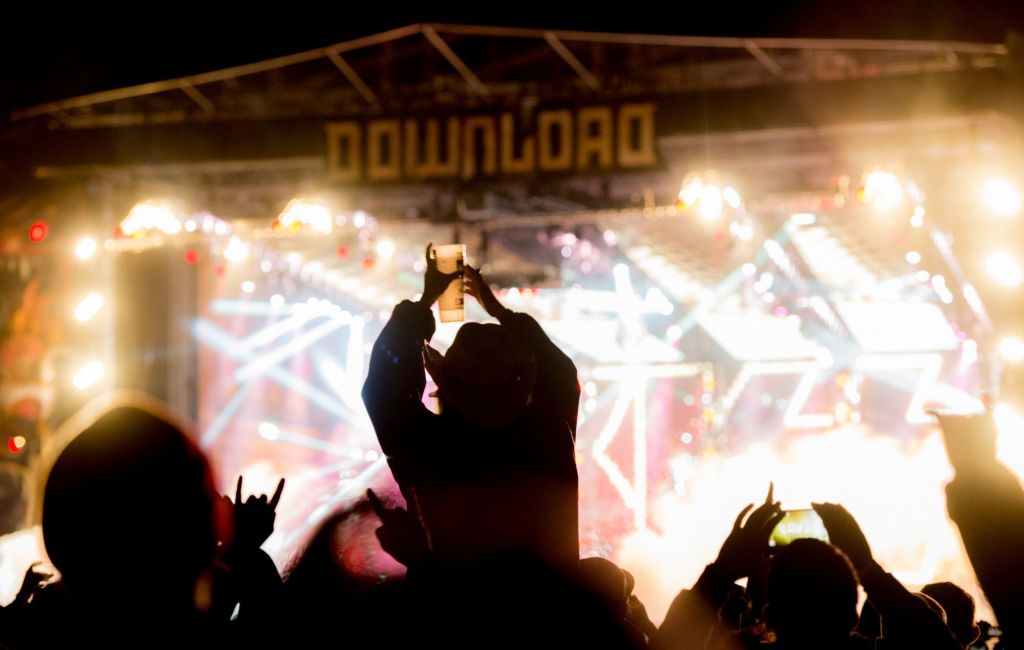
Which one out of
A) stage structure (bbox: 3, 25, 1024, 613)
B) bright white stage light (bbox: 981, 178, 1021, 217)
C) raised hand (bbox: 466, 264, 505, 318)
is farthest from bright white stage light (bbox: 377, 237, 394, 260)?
raised hand (bbox: 466, 264, 505, 318)

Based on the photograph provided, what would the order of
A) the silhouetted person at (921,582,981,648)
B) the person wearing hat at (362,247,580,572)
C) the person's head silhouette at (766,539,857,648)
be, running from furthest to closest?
the silhouetted person at (921,582,981,648)
the person wearing hat at (362,247,580,572)
the person's head silhouette at (766,539,857,648)

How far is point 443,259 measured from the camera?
2.02 meters

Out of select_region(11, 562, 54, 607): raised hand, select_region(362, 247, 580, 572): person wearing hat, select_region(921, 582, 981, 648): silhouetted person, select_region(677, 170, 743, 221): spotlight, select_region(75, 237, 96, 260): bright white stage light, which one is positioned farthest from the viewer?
select_region(75, 237, 96, 260): bright white stage light

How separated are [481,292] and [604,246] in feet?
24.0

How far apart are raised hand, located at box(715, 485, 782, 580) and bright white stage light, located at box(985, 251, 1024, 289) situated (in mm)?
5583

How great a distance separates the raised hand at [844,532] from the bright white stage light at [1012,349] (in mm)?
5111

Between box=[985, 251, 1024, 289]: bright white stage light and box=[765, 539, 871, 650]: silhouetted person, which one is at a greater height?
box=[985, 251, 1024, 289]: bright white stage light

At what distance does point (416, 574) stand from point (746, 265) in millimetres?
8446

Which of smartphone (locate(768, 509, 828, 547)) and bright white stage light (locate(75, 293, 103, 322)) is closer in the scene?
smartphone (locate(768, 509, 828, 547))

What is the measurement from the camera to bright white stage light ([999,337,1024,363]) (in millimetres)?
5871

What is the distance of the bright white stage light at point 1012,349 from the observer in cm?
587

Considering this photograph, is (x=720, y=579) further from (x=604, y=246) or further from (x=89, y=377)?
(x=89, y=377)

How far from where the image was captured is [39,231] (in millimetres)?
8125

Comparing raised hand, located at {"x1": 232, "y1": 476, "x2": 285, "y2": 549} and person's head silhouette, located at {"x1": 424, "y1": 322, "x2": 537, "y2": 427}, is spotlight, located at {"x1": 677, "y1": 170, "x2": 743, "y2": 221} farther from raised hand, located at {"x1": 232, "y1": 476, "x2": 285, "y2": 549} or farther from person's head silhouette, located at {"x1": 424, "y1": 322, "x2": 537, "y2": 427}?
raised hand, located at {"x1": 232, "y1": 476, "x2": 285, "y2": 549}
